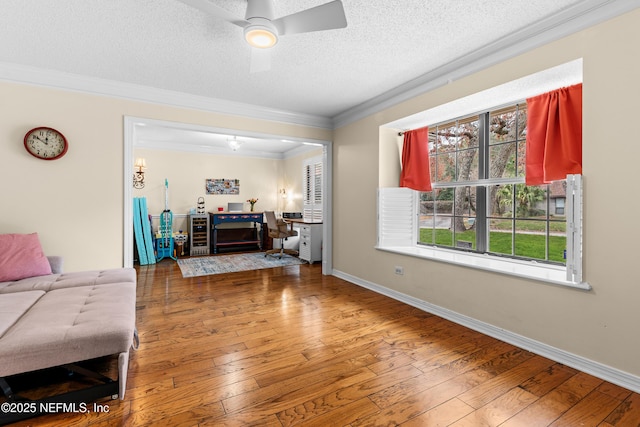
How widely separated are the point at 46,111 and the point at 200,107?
1503mm

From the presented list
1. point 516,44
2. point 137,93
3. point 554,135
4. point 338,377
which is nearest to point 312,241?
point 137,93

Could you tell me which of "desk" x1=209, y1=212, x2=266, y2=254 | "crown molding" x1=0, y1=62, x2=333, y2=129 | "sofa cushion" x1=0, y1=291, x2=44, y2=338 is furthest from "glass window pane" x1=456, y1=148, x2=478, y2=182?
"desk" x1=209, y1=212, x2=266, y2=254

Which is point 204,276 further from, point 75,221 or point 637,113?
point 637,113

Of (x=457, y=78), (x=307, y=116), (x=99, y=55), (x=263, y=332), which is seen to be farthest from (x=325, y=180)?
(x=99, y=55)

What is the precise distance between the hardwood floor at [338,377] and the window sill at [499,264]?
23.2 inches

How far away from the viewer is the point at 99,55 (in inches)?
105

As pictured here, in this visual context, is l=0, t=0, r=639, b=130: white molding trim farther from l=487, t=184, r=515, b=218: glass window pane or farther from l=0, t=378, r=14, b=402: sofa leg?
l=0, t=378, r=14, b=402: sofa leg

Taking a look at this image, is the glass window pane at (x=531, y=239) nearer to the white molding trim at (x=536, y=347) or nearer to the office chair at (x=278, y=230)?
the white molding trim at (x=536, y=347)

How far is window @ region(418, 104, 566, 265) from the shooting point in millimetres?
2730

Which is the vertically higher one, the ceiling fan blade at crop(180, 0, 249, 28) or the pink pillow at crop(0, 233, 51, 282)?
the ceiling fan blade at crop(180, 0, 249, 28)

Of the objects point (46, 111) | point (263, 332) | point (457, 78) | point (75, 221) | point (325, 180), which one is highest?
point (457, 78)

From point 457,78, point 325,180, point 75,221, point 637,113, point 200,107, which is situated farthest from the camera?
point 325,180

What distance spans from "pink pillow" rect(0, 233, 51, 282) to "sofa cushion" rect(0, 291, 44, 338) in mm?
509

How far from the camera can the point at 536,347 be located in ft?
7.47
